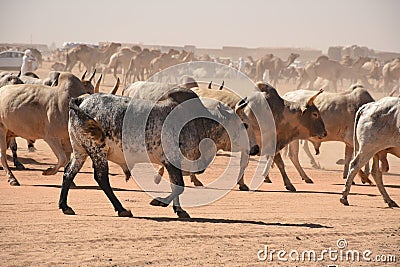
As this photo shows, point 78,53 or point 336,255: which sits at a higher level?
point 336,255

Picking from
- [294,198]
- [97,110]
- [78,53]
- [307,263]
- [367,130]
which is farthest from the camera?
[78,53]

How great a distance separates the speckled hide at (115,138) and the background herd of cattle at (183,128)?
13mm

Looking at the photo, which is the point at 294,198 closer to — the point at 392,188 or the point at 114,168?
the point at 392,188

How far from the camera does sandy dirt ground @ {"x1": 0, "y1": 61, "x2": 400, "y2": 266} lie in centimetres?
823

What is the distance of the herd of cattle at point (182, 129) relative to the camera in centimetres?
1041

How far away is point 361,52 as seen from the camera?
324ft

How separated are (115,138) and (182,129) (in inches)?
35.8

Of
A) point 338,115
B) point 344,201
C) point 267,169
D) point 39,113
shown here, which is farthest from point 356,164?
point 39,113

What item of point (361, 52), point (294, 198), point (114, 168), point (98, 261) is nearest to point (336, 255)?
point (98, 261)

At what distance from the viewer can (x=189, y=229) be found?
31.3ft

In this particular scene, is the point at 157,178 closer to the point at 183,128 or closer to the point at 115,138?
the point at 183,128

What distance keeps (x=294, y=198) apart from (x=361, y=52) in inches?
3470

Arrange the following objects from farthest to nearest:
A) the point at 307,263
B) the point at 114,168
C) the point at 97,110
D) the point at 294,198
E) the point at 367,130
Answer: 1. the point at 114,168
2. the point at 294,198
3. the point at 367,130
4. the point at 97,110
5. the point at 307,263

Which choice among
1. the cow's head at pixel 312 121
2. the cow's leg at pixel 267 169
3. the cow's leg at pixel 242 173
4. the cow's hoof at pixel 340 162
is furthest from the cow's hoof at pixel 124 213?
the cow's hoof at pixel 340 162
